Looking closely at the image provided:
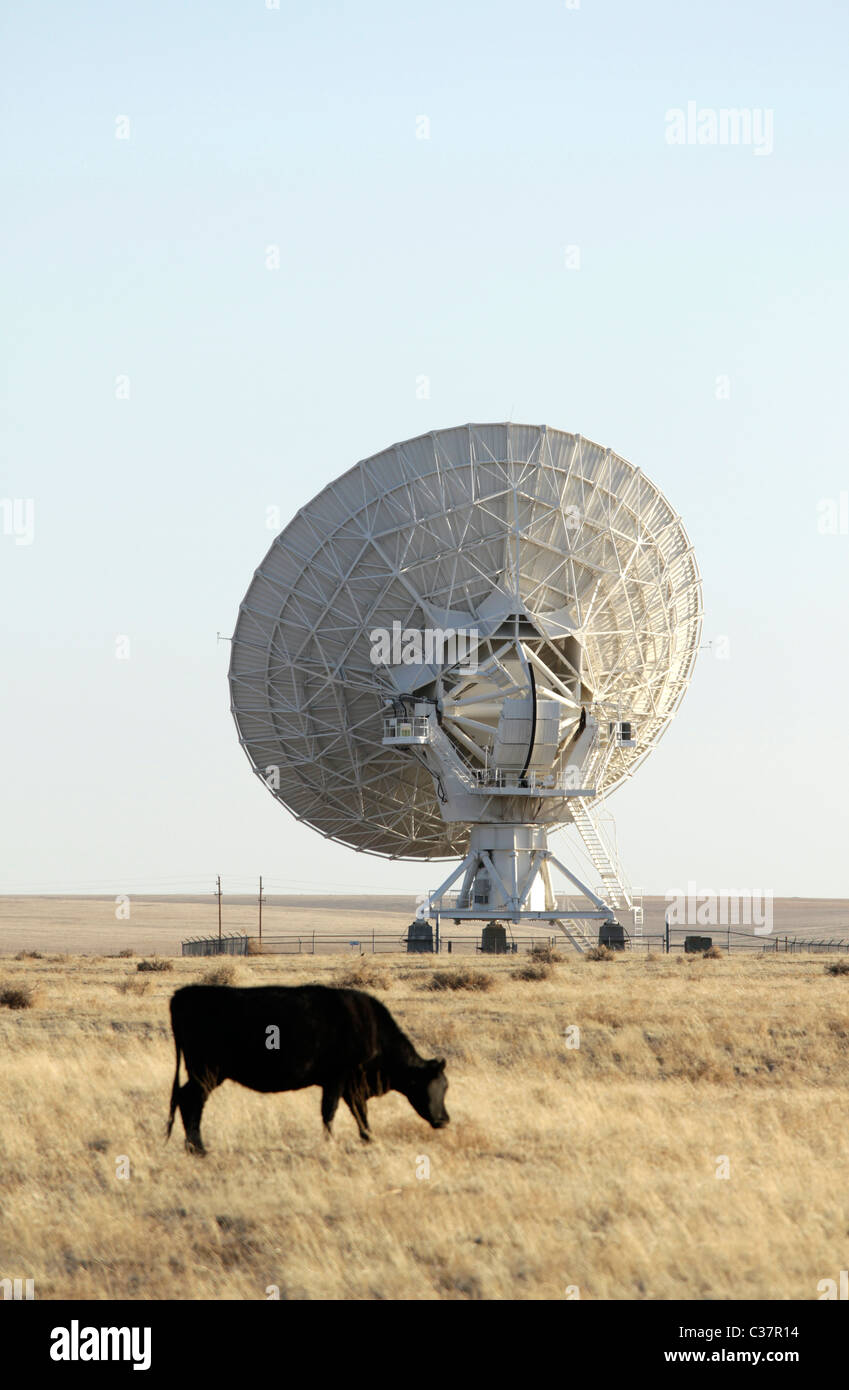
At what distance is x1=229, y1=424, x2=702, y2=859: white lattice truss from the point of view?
5091cm

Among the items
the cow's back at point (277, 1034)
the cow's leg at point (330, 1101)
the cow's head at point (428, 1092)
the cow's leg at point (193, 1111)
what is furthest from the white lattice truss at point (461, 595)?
the cow's leg at point (330, 1101)

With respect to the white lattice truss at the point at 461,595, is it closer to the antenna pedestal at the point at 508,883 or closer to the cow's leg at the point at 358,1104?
the antenna pedestal at the point at 508,883

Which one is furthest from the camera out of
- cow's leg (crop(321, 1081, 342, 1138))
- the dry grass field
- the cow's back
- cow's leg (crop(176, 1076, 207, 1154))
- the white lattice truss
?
the white lattice truss

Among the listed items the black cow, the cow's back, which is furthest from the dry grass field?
the cow's back

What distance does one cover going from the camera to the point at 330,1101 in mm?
14938

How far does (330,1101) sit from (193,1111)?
1.39m

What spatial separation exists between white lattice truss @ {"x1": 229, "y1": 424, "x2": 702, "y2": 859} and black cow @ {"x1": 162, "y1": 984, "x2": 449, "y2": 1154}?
36.0m

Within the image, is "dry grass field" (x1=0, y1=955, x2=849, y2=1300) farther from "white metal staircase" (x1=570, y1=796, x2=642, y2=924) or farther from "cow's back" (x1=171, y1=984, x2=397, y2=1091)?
"white metal staircase" (x1=570, y1=796, x2=642, y2=924)

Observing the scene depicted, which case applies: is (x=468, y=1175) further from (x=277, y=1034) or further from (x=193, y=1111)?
(x=193, y=1111)

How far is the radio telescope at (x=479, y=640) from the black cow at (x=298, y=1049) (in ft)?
118

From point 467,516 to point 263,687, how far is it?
9.52m

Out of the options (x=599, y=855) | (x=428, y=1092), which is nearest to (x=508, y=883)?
(x=599, y=855)

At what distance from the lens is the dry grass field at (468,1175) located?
36.1 feet
